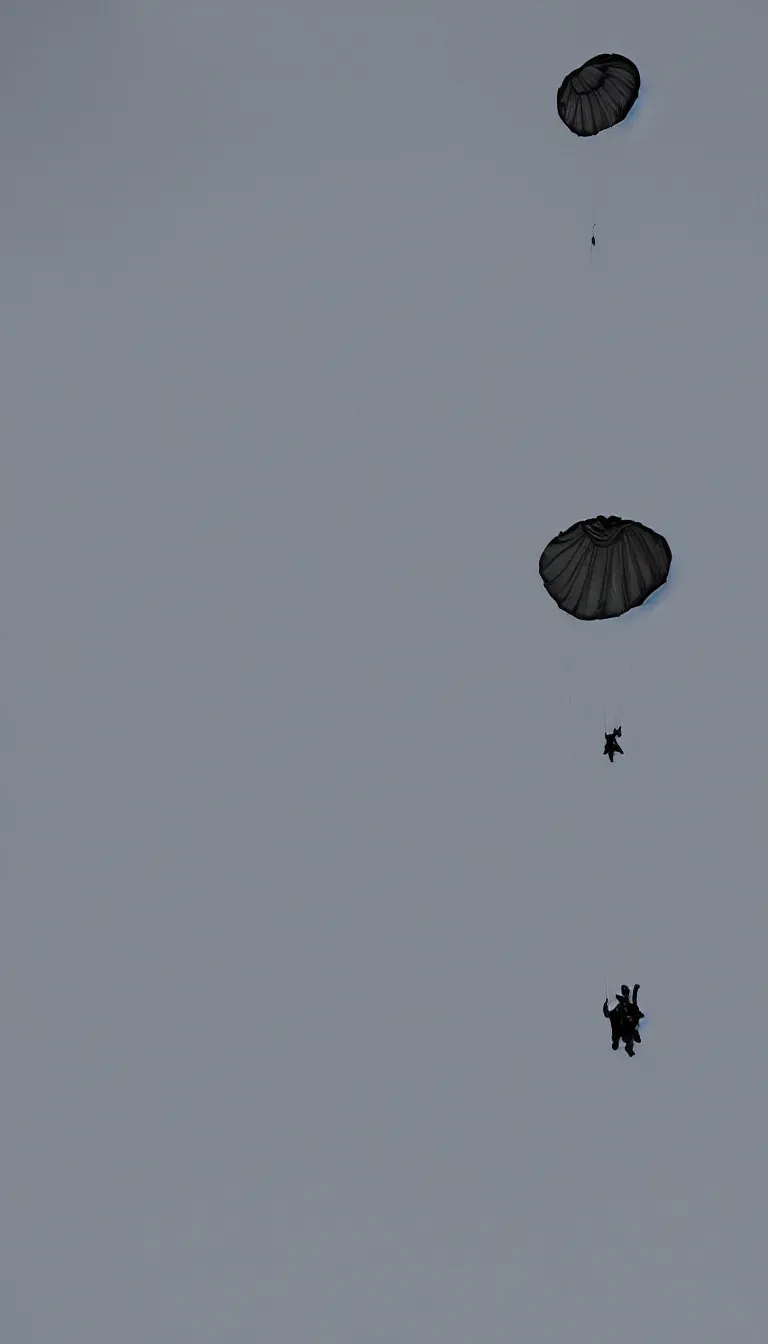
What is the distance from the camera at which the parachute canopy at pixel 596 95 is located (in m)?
7.01

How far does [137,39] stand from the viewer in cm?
977

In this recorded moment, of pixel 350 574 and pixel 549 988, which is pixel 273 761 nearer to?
pixel 350 574

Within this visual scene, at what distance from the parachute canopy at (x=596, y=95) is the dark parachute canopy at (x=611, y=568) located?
2.79 meters

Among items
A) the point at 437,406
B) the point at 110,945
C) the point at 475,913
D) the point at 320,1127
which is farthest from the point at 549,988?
the point at 437,406

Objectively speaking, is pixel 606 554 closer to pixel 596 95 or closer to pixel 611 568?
pixel 611 568

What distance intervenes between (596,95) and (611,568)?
3.22m

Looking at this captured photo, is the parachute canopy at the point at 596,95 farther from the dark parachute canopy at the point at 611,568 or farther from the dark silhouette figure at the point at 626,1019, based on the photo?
the dark silhouette figure at the point at 626,1019

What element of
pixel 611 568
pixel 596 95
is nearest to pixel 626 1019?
pixel 611 568

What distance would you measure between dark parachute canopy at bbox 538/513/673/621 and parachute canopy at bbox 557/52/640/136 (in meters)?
2.79

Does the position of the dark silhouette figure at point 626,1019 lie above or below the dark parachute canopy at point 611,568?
below

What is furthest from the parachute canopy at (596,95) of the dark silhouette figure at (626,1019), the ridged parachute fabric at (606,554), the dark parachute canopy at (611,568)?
the dark silhouette figure at (626,1019)

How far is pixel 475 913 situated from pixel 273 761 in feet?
6.47

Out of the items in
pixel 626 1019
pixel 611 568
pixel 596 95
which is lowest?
pixel 626 1019

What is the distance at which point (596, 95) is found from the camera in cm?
712
